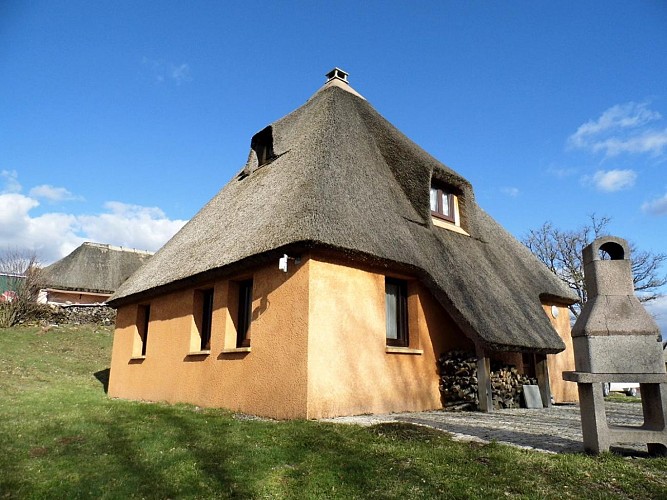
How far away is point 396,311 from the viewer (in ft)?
33.2

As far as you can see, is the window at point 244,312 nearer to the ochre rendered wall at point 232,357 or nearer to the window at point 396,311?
the ochre rendered wall at point 232,357

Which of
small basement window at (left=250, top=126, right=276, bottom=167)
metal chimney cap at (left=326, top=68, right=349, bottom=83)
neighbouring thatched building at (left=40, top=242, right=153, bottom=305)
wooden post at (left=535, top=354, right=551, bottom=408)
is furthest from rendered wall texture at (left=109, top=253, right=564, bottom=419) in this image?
neighbouring thatched building at (left=40, top=242, right=153, bottom=305)

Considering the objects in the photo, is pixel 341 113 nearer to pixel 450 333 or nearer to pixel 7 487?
pixel 450 333

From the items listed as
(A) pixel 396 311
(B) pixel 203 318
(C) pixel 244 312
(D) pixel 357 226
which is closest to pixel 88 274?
(B) pixel 203 318

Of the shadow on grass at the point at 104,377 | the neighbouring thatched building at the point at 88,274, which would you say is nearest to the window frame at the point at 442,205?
the shadow on grass at the point at 104,377

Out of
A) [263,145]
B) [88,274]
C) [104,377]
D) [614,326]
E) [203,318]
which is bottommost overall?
[104,377]

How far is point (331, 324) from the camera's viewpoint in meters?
8.25

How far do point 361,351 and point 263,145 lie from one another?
25.2 ft

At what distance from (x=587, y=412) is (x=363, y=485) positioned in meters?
2.83

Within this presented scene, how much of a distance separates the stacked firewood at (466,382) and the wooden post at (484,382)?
161 millimetres

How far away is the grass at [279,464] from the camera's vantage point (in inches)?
163

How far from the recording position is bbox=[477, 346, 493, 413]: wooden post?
943cm

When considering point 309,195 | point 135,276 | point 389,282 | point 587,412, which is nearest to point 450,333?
point 389,282

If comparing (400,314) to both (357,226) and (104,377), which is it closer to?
(357,226)
